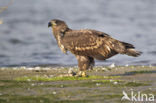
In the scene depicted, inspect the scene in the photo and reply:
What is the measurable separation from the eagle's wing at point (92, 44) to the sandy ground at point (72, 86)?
66 centimetres

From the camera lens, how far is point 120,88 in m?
10.8

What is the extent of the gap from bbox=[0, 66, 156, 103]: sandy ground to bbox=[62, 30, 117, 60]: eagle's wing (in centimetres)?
66

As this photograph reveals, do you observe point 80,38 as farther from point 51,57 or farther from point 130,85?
point 51,57

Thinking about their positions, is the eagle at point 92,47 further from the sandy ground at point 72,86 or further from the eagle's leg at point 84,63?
the sandy ground at point 72,86

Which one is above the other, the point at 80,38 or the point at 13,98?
the point at 80,38

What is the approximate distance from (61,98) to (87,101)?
2.03ft

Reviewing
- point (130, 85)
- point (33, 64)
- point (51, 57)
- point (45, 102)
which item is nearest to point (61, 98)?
point (45, 102)

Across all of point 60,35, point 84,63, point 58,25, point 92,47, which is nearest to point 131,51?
point 92,47

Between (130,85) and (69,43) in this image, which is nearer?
(130,85)

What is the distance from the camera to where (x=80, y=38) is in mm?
13656

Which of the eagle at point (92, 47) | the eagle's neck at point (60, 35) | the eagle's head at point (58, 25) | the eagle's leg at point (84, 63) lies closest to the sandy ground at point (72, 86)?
the eagle's leg at point (84, 63)

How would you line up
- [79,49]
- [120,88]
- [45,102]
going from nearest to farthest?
[45,102] < [120,88] < [79,49]

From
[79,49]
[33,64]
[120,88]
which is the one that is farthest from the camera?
[33,64]

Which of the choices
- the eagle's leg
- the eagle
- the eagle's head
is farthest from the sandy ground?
the eagle's head
